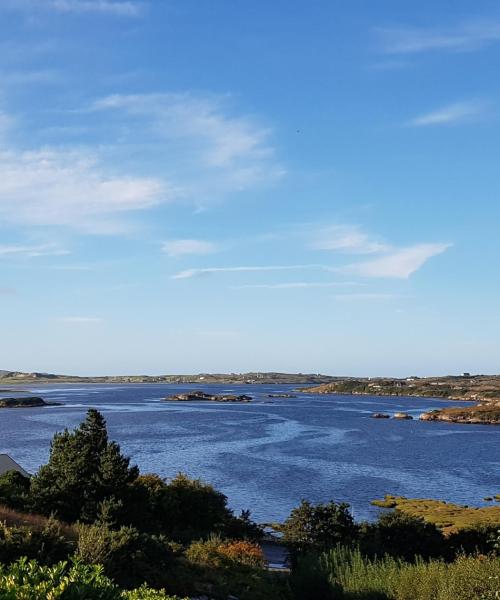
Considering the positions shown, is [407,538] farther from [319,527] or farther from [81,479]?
[81,479]

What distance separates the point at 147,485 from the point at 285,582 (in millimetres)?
17087

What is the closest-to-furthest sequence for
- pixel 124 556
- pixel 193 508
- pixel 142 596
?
pixel 142 596 < pixel 124 556 < pixel 193 508

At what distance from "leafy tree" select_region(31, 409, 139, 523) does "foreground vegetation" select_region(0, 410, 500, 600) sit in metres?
0.06

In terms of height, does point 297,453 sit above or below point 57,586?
below

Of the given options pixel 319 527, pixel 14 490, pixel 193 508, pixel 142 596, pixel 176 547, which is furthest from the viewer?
pixel 193 508

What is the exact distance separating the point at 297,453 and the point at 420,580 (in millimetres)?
77430

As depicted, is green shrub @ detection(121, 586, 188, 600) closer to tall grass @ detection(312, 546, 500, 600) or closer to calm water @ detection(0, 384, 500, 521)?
tall grass @ detection(312, 546, 500, 600)

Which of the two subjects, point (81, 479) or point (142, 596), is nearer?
point (142, 596)

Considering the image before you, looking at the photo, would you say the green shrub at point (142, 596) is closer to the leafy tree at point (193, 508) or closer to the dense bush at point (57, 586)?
the dense bush at point (57, 586)

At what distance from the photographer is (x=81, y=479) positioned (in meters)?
35.4

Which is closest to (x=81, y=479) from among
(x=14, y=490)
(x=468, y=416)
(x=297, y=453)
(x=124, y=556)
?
(x=14, y=490)

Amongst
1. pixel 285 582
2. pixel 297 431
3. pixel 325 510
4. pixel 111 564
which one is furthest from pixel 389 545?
pixel 297 431

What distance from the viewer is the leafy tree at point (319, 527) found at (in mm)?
38344

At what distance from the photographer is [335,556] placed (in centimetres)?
2808
